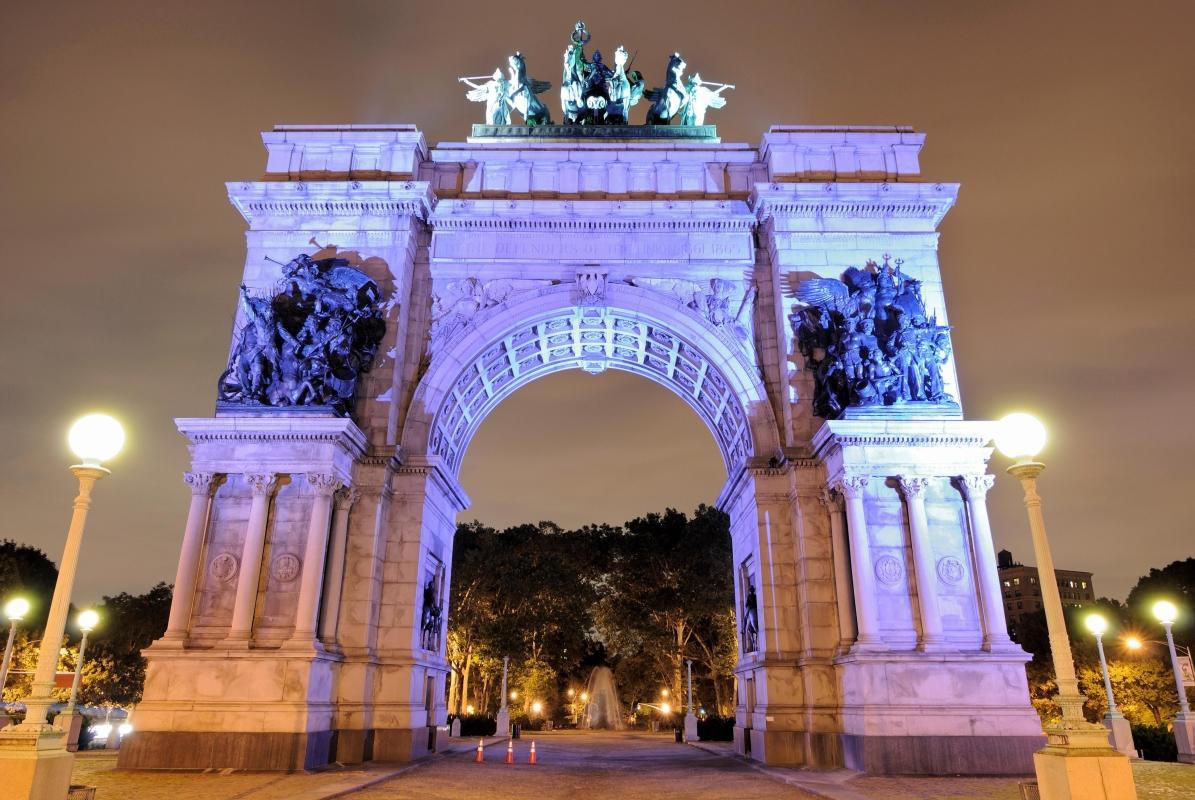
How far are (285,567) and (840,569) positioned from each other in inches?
571

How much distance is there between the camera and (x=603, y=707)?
6781cm

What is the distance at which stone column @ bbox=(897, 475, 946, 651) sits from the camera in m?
19.0

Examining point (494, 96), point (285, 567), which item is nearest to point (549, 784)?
point (285, 567)

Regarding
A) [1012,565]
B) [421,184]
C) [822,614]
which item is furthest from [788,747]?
[1012,565]

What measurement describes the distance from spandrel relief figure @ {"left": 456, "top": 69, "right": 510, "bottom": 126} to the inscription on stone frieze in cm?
664

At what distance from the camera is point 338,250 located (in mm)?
24875

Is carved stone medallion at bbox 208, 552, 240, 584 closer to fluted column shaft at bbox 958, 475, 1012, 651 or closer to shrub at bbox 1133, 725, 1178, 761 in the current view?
fluted column shaft at bbox 958, 475, 1012, 651

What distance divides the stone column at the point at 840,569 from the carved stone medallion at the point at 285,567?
1409cm

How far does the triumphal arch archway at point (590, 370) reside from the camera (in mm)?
18641

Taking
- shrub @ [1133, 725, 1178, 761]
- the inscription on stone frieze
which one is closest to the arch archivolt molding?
the inscription on stone frieze

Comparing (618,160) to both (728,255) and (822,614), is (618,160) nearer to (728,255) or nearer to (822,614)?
(728,255)

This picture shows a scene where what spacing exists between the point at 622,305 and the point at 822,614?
1112 centimetres

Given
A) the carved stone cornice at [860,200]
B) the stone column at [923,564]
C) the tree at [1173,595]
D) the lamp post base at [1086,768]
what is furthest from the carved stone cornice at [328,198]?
the tree at [1173,595]

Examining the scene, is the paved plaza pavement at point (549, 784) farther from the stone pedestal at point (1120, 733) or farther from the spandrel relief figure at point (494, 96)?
the spandrel relief figure at point (494, 96)
